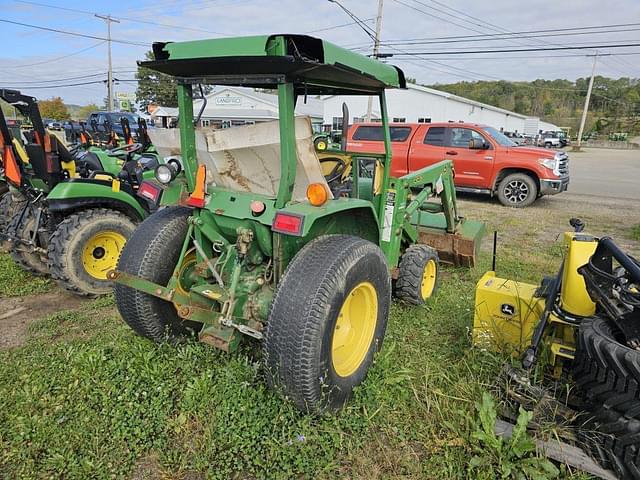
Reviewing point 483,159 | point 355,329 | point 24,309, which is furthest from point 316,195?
point 483,159

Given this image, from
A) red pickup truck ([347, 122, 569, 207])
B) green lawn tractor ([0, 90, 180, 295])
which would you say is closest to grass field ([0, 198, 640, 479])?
green lawn tractor ([0, 90, 180, 295])

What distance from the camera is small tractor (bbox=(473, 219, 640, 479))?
1.99 meters

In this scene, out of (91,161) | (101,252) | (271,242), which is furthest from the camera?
(91,161)

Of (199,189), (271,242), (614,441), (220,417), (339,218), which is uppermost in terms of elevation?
(199,189)

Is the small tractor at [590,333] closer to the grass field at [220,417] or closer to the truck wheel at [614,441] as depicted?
the truck wheel at [614,441]

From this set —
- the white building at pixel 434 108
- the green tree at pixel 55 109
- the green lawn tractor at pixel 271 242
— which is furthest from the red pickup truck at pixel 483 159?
the green tree at pixel 55 109

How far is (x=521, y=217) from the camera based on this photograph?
8539 millimetres

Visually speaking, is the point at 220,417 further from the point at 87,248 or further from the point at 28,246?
the point at 28,246

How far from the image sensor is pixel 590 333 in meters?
2.21

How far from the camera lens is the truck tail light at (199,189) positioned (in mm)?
2730

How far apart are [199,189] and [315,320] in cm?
117

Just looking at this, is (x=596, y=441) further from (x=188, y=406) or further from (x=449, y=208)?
(x=449, y=208)

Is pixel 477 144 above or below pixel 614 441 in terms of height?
above

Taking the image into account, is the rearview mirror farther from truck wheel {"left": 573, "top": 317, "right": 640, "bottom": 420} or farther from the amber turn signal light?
the amber turn signal light
